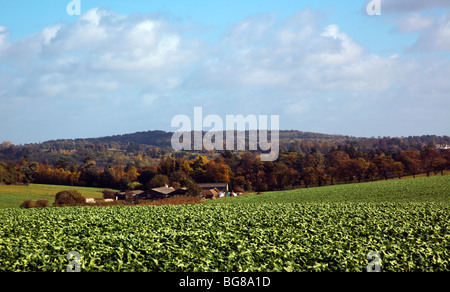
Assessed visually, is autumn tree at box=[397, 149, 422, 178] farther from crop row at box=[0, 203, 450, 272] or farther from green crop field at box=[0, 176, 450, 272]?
crop row at box=[0, 203, 450, 272]

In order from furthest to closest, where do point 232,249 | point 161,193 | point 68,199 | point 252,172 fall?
point 252,172, point 161,193, point 68,199, point 232,249

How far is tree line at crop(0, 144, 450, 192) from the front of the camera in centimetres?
9138

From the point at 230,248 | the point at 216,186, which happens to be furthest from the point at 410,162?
the point at 230,248

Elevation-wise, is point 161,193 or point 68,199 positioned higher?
point 68,199

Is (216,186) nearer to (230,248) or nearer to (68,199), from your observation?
(68,199)

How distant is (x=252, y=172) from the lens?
101 m

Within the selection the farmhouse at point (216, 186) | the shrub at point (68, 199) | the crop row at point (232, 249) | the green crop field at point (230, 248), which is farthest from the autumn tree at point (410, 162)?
the crop row at point (232, 249)

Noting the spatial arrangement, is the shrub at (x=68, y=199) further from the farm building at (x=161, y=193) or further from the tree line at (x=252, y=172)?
the tree line at (x=252, y=172)

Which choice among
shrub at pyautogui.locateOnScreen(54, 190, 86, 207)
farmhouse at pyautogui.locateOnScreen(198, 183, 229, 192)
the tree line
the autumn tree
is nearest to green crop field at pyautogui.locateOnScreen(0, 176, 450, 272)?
shrub at pyautogui.locateOnScreen(54, 190, 86, 207)

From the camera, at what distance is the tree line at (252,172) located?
300ft

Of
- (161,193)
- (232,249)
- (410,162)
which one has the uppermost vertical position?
(410,162)

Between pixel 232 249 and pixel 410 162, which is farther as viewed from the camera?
pixel 410 162

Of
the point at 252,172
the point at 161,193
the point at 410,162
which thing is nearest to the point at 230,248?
the point at 161,193

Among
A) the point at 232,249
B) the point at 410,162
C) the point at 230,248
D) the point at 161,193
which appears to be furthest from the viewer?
the point at 410,162
